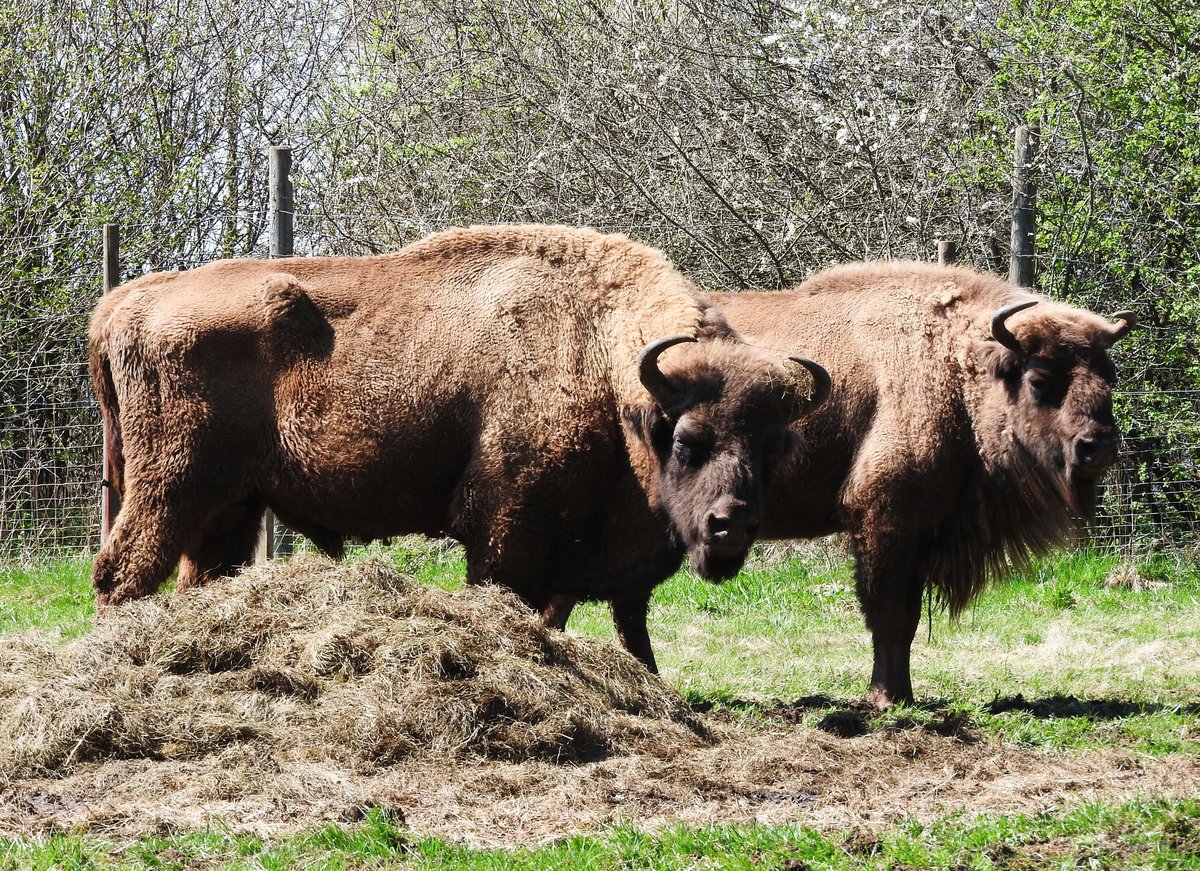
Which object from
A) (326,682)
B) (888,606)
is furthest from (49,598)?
(888,606)

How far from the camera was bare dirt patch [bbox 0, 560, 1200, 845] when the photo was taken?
16.1ft

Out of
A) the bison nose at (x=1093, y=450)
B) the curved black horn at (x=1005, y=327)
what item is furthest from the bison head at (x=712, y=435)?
the bison nose at (x=1093, y=450)

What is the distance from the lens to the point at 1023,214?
10.7 m

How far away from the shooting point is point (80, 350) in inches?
564

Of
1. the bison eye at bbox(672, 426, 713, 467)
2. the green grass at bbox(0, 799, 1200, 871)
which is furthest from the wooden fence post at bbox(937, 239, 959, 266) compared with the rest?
the green grass at bbox(0, 799, 1200, 871)

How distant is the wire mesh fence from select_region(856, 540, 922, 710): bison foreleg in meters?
4.03

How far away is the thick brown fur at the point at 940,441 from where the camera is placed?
749 centimetres

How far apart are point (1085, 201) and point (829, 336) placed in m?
4.82

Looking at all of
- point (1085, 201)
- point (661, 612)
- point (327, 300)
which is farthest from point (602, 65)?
point (327, 300)

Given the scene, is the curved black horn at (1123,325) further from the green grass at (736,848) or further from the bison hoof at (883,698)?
Answer: the green grass at (736,848)

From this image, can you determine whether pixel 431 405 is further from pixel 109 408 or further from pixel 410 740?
pixel 410 740

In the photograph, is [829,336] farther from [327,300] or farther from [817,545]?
[817,545]

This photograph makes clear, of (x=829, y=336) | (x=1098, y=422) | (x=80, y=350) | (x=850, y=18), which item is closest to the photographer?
(x=1098, y=422)

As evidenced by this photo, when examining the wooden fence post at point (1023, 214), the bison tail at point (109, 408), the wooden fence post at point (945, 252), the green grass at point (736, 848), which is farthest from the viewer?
the wooden fence post at point (945, 252)
